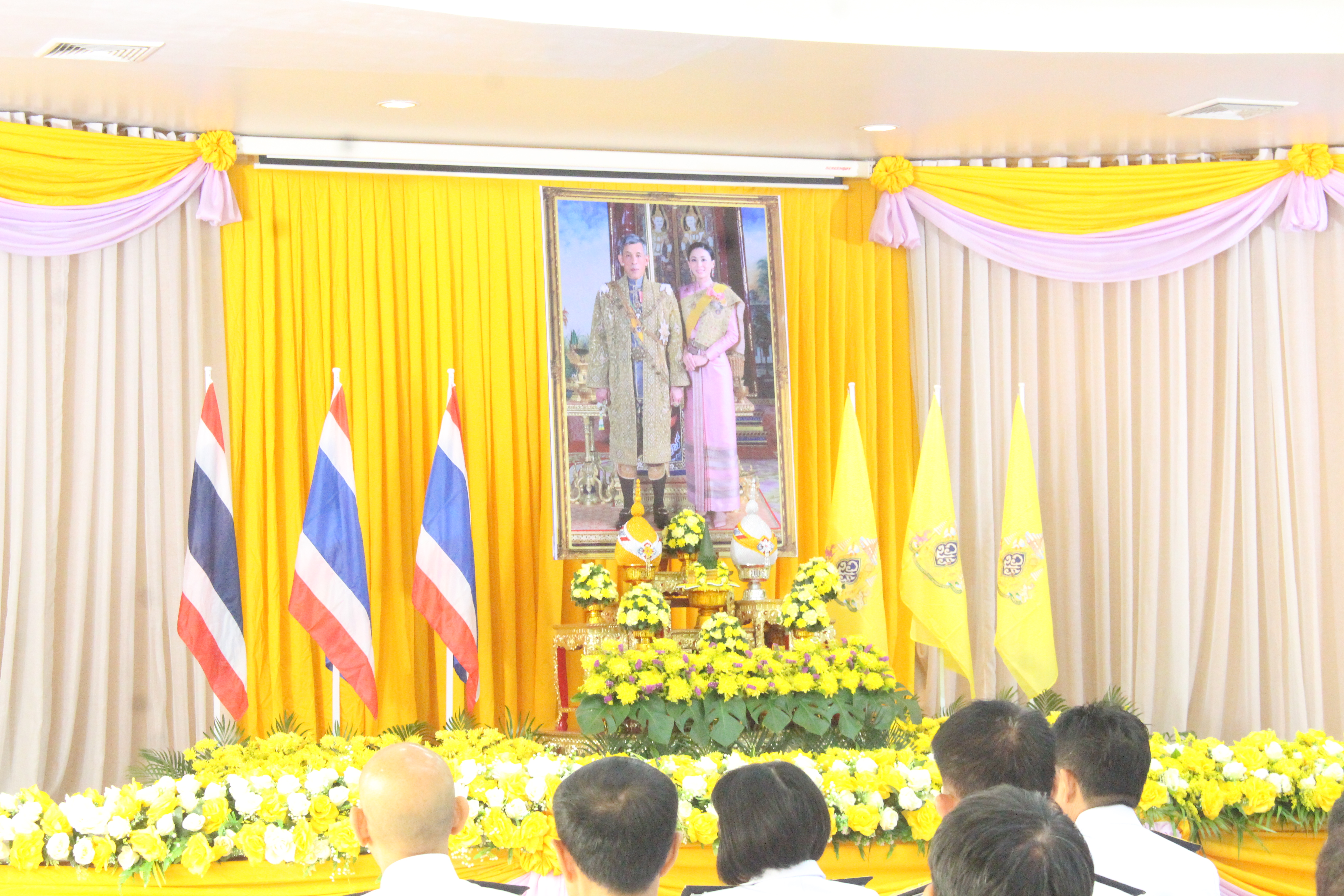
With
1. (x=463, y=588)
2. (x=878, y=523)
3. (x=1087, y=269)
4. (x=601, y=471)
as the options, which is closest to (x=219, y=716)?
(x=463, y=588)

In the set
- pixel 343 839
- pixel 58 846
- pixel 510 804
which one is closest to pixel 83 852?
pixel 58 846

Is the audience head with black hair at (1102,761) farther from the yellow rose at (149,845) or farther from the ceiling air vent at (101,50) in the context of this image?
the ceiling air vent at (101,50)

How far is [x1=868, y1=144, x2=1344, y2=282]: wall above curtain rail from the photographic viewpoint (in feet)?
27.0

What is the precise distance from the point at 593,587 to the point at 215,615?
5.82 feet

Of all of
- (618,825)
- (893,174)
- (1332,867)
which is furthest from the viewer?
(893,174)

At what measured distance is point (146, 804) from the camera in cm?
430

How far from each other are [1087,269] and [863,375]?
142 centimetres

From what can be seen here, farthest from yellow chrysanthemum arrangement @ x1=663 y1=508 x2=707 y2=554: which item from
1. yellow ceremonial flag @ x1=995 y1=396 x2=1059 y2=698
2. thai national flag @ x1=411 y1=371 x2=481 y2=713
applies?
yellow ceremonial flag @ x1=995 y1=396 x2=1059 y2=698

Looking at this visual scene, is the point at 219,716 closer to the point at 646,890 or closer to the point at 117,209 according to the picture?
the point at 117,209

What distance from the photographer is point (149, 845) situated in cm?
413

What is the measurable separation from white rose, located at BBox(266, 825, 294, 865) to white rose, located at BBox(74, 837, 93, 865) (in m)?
0.49

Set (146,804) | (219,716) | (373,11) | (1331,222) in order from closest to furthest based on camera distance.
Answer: (146,804) → (373,11) → (219,716) → (1331,222)

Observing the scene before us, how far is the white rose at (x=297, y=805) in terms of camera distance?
427cm

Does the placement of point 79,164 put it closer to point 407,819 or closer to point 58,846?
point 58,846
